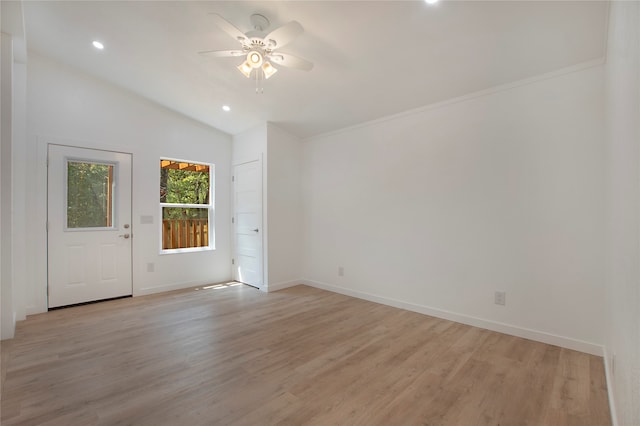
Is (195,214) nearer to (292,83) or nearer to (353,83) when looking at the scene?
→ (292,83)

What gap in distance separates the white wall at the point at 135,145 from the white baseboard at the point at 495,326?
2.74 meters

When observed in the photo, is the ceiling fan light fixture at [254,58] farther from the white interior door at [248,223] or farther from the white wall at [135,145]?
the white wall at [135,145]

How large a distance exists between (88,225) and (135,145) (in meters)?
1.32

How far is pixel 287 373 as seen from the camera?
2.23 m

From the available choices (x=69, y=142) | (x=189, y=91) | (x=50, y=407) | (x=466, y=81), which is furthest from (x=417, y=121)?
(x=69, y=142)

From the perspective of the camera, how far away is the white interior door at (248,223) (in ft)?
15.7

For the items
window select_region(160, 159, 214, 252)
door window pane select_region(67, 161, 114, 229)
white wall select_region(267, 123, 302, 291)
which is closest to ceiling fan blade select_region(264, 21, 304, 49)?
white wall select_region(267, 123, 302, 291)

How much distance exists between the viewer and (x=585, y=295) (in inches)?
101

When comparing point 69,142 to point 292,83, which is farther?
point 69,142

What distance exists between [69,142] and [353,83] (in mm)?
3812

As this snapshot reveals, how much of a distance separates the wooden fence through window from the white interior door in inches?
21.7

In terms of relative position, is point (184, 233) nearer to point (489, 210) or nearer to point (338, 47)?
point (338, 47)

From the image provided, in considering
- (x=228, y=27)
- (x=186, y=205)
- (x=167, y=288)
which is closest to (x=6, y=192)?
(x=186, y=205)

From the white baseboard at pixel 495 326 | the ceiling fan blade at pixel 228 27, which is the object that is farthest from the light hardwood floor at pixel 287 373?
the ceiling fan blade at pixel 228 27
